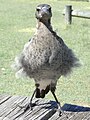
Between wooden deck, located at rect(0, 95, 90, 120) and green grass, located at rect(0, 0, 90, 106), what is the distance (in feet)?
3.82

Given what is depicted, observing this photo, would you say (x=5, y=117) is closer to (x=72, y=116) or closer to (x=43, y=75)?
(x=72, y=116)

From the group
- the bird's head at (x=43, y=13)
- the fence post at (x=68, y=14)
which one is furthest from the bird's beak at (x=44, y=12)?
the fence post at (x=68, y=14)

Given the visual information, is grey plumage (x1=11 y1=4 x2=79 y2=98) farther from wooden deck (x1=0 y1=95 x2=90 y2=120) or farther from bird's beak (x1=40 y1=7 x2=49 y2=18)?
wooden deck (x1=0 y1=95 x2=90 y2=120)

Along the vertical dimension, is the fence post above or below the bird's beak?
below

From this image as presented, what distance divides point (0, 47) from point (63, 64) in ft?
18.5

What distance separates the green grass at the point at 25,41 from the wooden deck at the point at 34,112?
1165 mm

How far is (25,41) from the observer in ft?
31.0

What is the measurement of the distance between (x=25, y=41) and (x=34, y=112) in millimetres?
6874

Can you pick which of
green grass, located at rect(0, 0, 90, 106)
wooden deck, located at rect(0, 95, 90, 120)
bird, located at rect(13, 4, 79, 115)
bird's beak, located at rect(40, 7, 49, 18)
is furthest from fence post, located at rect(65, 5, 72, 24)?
wooden deck, located at rect(0, 95, 90, 120)

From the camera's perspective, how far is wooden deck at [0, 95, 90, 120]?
248cm

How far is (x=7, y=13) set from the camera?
47.6 feet

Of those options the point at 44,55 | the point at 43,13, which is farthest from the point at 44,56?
the point at 43,13

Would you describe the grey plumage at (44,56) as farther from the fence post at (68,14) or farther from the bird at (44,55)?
the fence post at (68,14)

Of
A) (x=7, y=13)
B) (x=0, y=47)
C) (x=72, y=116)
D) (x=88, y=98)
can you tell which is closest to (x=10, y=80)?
(x=88, y=98)
